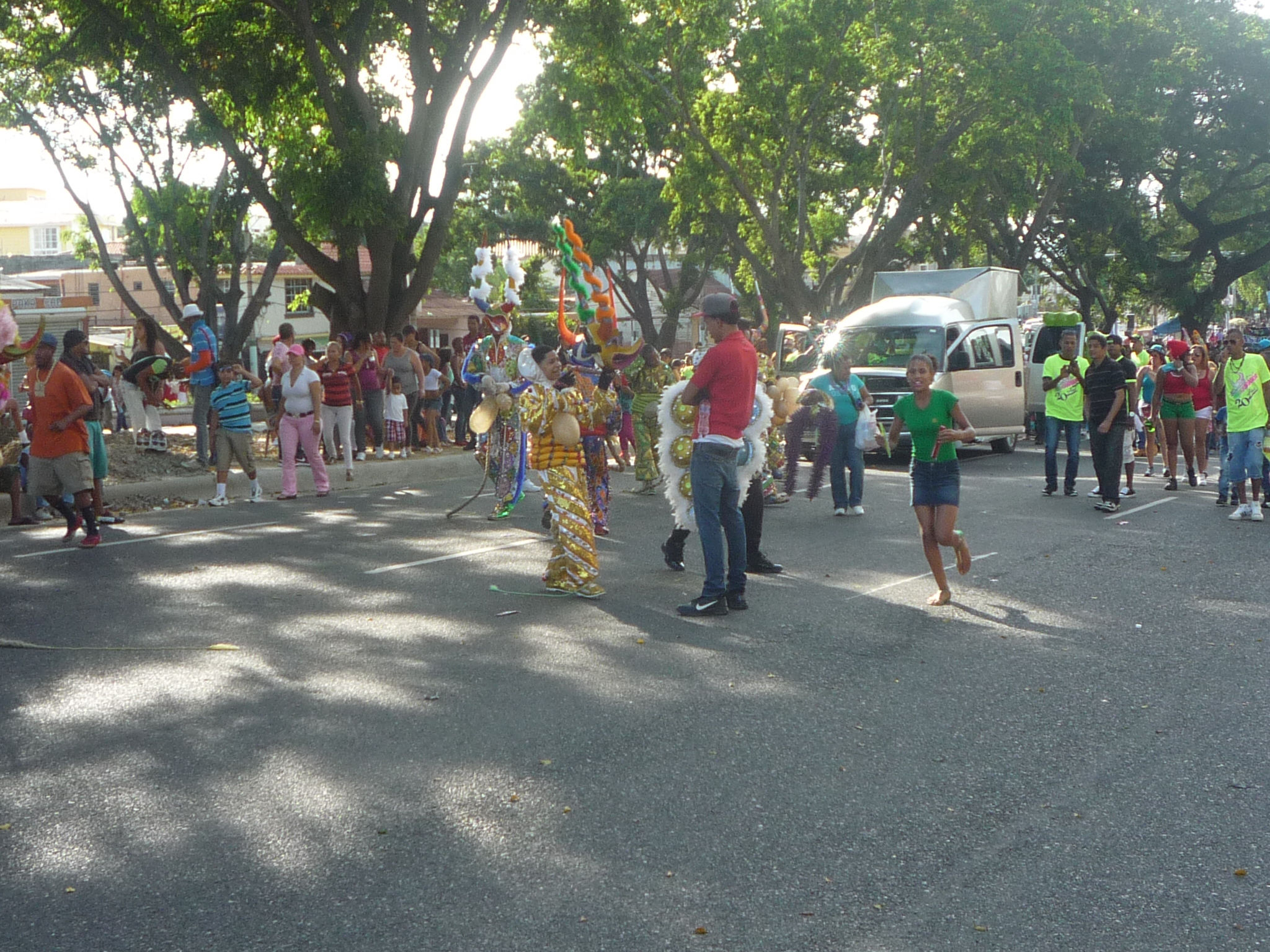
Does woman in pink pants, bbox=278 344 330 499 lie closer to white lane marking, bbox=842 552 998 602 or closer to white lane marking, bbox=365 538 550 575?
white lane marking, bbox=365 538 550 575

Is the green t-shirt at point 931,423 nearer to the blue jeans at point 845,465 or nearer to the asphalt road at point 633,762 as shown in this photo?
the asphalt road at point 633,762

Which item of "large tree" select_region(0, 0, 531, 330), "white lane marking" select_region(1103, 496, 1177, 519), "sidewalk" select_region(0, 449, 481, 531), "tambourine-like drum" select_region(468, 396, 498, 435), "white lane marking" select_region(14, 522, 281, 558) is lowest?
"white lane marking" select_region(1103, 496, 1177, 519)

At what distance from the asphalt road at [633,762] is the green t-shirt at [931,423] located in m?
0.99

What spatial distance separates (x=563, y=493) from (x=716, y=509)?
1094 mm

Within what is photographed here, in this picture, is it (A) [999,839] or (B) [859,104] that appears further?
(B) [859,104]

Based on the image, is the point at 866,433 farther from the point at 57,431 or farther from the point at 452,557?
the point at 57,431

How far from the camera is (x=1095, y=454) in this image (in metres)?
13.4

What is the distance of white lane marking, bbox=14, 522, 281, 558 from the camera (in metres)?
10.7

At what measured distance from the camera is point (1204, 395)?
601 inches

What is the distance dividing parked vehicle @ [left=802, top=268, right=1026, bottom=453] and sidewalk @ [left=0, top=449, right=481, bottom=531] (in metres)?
6.31

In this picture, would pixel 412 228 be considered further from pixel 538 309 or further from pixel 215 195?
pixel 538 309

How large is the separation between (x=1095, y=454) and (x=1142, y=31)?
22.5 metres

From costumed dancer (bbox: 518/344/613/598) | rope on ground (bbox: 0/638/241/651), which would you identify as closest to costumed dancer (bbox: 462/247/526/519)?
costumed dancer (bbox: 518/344/613/598)

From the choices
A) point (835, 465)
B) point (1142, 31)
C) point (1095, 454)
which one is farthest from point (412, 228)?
point (1142, 31)
